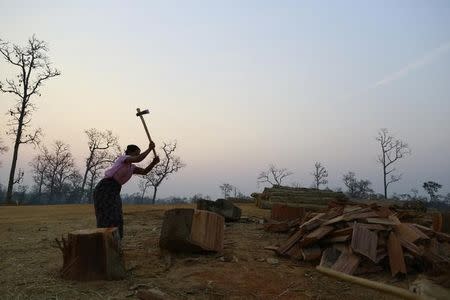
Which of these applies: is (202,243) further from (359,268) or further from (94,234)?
(359,268)

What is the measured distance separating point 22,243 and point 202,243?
3041 millimetres

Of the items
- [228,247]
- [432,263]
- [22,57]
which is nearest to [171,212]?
[228,247]

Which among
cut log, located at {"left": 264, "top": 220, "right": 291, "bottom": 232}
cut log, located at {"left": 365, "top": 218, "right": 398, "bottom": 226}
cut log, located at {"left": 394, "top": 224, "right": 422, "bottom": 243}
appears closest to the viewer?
cut log, located at {"left": 394, "top": 224, "right": 422, "bottom": 243}

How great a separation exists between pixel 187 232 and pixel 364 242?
228cm

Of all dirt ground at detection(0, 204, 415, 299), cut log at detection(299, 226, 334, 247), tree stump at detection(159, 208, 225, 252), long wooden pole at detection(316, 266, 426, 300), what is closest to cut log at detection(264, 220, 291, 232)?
dirt ground at detection(0, 204, 415, 299)

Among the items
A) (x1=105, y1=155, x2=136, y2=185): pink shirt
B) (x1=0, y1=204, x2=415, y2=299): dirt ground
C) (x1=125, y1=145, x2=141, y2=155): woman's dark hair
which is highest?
(x1=125, y1=145, x2=141, y2=155): woman's dark hair

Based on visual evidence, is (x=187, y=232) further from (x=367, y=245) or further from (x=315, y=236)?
(x=367, y=245)

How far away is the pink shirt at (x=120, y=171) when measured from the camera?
5.45 meters

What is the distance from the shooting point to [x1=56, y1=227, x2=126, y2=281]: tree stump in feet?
14.3

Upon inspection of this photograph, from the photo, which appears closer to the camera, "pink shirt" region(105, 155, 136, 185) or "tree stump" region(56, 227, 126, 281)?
"tree stump" region(56, 227, 126, 281)

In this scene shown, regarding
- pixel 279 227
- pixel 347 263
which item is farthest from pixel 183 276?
pixel 279 227

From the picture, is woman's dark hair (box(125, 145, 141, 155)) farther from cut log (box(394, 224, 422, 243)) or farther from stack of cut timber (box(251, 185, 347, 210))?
stack of cut timber (box(251, 185, 347, 210))

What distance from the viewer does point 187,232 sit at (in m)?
5.53

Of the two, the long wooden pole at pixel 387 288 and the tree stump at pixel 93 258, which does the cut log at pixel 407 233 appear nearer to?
the long wooden pole at pixel 387 288
